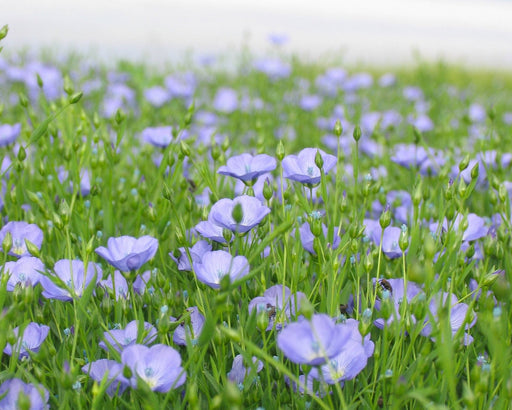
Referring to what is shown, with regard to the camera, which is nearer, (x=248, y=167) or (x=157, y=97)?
(x=248, y=167)

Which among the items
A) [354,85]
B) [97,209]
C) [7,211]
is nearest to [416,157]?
[97,209]

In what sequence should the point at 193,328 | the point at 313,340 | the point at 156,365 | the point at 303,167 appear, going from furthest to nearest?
1. the point at 303,167
2. the point at 193,328
3. the point at 156,365
4. the point at 313,340

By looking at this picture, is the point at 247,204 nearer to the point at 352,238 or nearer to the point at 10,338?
the point at 352,238

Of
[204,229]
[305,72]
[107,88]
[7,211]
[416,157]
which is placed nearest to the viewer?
[204,229]

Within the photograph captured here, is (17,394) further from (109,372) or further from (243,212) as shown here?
(243,212)

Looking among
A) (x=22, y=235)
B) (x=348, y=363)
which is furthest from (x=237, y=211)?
(x=22, y=235)

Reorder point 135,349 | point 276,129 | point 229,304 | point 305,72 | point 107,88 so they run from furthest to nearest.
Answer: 1. point 305,72
2. point 107,88
3. point 276,129
4. point 229,304
5. point 135,349
